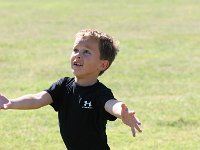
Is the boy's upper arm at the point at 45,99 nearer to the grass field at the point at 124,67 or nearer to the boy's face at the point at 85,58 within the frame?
the boy's face at the point at 85,58

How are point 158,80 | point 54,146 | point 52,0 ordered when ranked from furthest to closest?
point 52,0, point 158,80, point 54,146

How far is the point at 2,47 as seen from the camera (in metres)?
16.5

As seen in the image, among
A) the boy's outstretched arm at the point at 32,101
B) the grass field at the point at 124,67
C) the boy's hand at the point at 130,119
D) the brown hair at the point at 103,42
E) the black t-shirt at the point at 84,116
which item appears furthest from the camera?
the grass field at the point at 124,67

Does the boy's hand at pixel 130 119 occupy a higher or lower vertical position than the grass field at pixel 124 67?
higher

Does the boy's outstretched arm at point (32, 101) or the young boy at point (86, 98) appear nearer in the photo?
the young boy at point (86, 98)

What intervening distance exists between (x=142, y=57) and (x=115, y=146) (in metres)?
7.38

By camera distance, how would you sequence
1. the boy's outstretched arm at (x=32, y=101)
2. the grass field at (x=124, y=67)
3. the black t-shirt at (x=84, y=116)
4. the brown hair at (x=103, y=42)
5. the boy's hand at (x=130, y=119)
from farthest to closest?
the grass field at (x=124, y=67) < the boy's outstretched arm at (x=32, y=101) < the brown hair at (x=103, y=42) < the black t-shirt at (x=84, y=116) < the boy's hand at (x=130, y=119)

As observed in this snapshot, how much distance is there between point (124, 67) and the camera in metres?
13.4

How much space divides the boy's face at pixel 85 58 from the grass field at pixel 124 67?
9.10ft

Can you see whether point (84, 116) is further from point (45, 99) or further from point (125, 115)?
point (125, 115)

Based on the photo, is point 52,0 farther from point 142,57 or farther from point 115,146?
point 115,146

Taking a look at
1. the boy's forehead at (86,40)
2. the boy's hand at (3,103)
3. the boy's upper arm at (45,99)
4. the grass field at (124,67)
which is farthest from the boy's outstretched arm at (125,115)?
the grass field at (124,67)

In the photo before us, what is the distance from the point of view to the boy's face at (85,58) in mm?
4730

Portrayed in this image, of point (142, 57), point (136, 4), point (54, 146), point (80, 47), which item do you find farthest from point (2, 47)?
point (136, 4)
